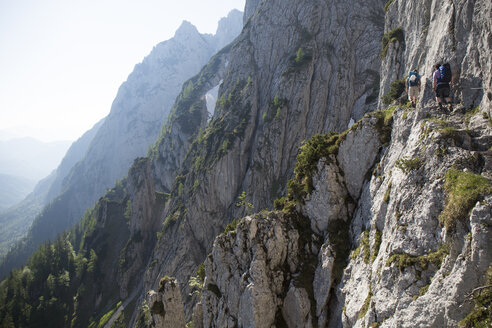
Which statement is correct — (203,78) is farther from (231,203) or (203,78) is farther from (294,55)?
(231,203)

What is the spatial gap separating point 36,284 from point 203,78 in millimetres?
135672

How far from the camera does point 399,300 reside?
485 inches

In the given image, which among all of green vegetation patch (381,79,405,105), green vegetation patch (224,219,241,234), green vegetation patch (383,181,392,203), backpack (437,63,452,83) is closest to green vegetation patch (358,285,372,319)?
green vegetation patch (383,181,392,203)

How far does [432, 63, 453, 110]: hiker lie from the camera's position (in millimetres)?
16297

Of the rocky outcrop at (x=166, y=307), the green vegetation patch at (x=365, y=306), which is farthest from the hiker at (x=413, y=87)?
the rocky outcrop at (x=166, y=307)

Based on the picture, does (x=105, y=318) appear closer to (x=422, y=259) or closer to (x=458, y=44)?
(x=422, y=259)

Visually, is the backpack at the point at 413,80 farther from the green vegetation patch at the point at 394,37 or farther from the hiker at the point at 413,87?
the green vegetation patch at the point at 394,37

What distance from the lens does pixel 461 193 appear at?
38.1 feet

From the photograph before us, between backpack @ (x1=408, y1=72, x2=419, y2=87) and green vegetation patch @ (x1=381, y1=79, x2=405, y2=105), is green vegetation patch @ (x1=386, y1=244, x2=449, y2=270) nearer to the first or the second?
backpack @ (x1=408, y1=72, x2=419, y2=87)

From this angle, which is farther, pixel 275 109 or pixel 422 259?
pixel 275 109

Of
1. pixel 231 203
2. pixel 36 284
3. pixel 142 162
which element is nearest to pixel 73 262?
pixel 36 284

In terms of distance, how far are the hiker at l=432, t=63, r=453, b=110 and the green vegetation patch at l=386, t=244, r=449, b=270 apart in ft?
31.2

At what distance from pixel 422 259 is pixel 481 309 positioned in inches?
124

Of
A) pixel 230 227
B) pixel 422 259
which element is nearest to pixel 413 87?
pixel 422 259
